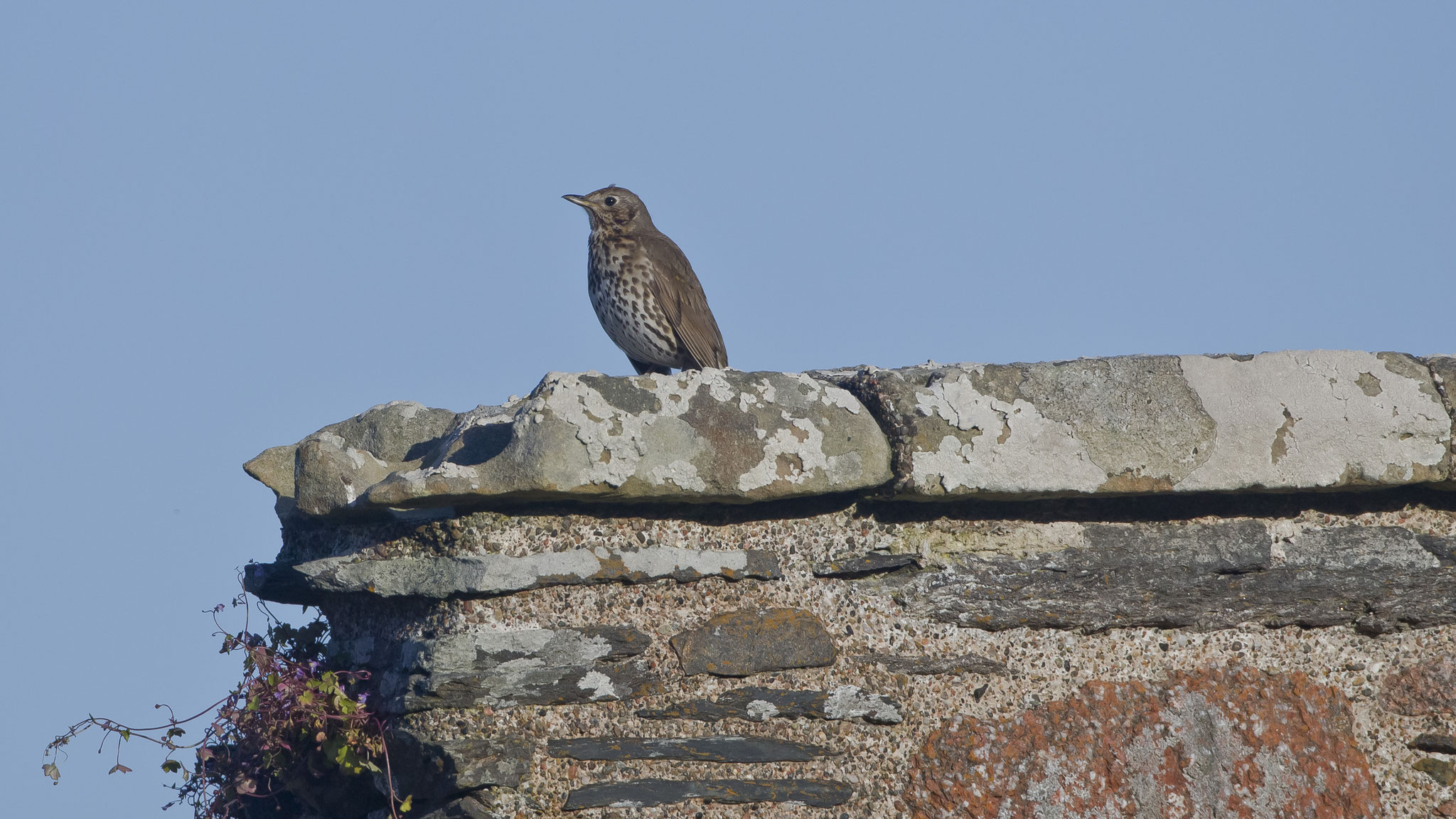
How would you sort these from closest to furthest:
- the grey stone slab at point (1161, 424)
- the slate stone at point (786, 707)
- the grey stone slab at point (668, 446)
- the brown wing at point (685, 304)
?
the grey stone slab at point (668, 446) → the slate stone at point (786, 707) → the grey stone slab at point (1161, 424) → the brown wing at point (685, 304)

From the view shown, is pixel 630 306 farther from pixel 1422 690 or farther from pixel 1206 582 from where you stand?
pixel 1422 690

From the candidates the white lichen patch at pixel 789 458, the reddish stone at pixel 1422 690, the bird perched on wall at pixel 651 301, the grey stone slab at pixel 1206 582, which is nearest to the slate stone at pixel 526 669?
the white lichen patch at pixel 789 458

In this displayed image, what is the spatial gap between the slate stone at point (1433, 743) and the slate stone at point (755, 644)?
59.4 inches

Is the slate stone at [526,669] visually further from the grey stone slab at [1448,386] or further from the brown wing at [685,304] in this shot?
the brown wing at [685,304]

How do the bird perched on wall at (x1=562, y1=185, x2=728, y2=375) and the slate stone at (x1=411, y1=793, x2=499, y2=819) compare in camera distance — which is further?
the bird perched on wall at (x1=562, y1=185, x2=728, y2=375)

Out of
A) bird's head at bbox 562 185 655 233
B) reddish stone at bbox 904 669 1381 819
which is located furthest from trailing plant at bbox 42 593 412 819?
bird's head at bbox 562 185 655 233

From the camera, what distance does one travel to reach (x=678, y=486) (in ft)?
9.12

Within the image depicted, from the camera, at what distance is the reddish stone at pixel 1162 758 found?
9.50ft

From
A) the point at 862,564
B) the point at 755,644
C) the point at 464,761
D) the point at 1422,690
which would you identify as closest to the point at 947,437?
the point at 862,564

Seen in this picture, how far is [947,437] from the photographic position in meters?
2.92

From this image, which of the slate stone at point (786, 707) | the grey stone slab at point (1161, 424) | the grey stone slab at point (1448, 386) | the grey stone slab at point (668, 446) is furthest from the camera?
the grey stone slab at point (1448, 386)

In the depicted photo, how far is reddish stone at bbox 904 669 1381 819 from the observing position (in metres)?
2.90

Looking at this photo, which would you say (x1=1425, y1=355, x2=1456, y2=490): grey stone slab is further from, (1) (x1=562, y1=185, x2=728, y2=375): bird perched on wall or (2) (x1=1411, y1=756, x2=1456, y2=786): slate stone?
(1) (x1=562, y1=185, x2=728, y2=375): bird perched on wall

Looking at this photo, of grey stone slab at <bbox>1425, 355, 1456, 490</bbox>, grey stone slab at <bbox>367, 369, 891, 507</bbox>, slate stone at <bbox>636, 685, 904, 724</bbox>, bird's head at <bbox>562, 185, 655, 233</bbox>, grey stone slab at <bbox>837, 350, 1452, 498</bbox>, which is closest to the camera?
grey stone slab at <bbox>367, 369, 891, 507</bbox>
